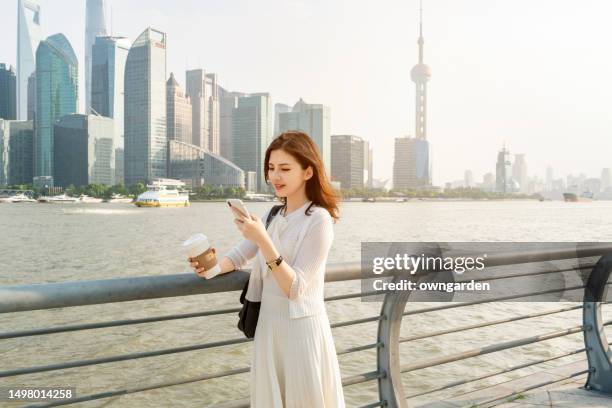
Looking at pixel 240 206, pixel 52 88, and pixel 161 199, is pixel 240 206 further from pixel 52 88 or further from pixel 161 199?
pixel 52 88

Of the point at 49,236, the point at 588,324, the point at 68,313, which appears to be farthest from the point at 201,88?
the point at 588,324

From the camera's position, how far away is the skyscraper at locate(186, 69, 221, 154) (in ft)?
493

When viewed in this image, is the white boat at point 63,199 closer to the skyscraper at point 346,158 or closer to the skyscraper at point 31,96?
the skyscraper at point 346,158

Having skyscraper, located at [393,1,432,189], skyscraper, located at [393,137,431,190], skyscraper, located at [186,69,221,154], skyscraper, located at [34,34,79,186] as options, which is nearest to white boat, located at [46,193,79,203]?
skyscraper, located at [34,34,79,186]

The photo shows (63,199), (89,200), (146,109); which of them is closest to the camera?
(89,200)

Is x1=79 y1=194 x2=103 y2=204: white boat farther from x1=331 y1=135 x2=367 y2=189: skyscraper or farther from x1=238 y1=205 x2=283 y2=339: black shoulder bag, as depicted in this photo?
x1=238 y1=205 x2=283 y2=339: black shoulder bag

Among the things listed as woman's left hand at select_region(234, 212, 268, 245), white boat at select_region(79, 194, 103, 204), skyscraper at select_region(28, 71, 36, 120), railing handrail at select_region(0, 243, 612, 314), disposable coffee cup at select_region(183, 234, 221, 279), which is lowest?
white boat at select_region(79, 194, 103, 204)

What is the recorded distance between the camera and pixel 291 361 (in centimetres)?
191

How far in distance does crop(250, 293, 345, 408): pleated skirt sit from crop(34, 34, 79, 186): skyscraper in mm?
123960

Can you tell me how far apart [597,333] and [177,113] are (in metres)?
144

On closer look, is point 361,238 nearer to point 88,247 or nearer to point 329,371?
point 88,247

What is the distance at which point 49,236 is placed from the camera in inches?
1420

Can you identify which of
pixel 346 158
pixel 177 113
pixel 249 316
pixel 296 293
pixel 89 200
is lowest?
pixel 89 200

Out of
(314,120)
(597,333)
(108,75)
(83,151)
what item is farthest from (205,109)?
(597,333)
